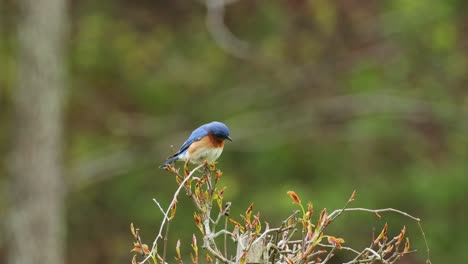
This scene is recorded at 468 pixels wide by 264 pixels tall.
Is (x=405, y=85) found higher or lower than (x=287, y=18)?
lower

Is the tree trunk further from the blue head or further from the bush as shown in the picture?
the bush

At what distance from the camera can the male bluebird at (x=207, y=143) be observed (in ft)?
15.8

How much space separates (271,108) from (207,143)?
9017mm

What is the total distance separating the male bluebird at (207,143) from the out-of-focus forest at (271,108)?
7.09 metres

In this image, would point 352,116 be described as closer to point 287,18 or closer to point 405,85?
point 405,85

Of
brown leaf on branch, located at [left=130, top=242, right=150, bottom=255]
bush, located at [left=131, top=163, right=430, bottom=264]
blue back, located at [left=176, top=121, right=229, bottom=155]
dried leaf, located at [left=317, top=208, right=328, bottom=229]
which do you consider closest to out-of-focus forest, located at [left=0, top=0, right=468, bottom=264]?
blue back, located at [left=176, top=121, right=229, bottom=155]

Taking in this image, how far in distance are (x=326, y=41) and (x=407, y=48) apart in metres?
1.29

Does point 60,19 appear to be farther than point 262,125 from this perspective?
No

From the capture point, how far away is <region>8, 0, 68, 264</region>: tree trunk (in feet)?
35.7

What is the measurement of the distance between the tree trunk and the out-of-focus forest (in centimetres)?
99

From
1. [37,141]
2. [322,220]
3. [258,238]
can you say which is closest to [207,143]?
[258,238]

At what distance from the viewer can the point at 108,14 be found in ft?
42.2

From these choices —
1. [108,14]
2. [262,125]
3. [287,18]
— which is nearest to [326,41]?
[287,18]

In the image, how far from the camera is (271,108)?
1383 cm
